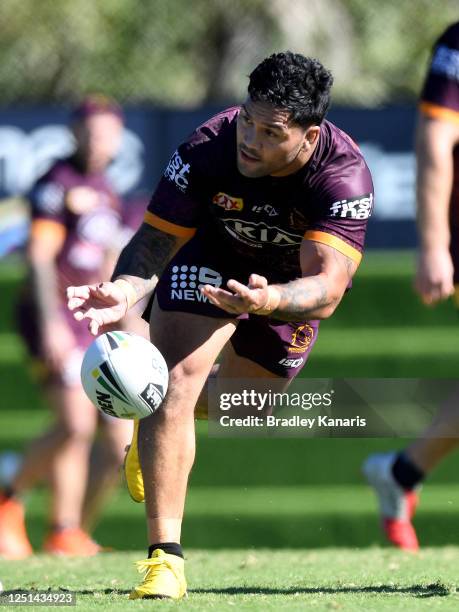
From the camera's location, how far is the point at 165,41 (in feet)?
34.0

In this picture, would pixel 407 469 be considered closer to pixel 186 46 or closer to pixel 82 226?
pixel 82 226

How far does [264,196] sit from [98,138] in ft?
12.4

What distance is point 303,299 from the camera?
202 inches

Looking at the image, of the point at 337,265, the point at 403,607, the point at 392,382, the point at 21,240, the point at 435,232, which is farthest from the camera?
the point at 21,240

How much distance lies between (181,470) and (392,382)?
3221 mm

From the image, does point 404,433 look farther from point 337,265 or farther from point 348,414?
point 337,265

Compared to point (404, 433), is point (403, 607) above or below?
above

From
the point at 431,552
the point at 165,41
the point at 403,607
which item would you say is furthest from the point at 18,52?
the point at 403,607

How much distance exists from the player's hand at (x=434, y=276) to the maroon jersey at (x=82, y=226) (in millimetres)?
3974

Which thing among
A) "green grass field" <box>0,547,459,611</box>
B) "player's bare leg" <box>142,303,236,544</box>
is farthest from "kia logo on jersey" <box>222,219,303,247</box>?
"green grass field" <box>0,547,459,611</box>

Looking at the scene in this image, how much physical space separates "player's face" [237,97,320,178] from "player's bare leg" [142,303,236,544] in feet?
2.45

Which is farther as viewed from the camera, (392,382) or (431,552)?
(392,382)

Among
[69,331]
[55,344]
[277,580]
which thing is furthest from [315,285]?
[69,331]

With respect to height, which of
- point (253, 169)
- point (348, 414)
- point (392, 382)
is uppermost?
point (253, 169)
